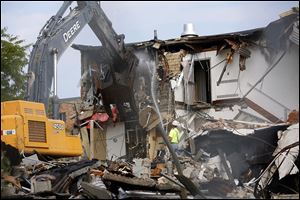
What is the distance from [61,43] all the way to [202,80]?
23.9 ft

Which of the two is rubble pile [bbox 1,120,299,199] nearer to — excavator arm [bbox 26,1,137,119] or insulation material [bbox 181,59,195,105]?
excavator arm [bbox 26,1,137,119]

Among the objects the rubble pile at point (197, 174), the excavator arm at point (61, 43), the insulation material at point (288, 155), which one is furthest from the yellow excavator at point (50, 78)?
the insulation material at point (288, 155)

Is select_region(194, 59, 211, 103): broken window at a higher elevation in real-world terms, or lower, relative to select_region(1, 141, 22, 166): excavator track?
higher

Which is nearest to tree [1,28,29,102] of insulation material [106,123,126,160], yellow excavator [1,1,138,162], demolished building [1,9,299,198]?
yellow excavator [1,1,138,162]

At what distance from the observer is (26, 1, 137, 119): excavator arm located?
36.7 ft

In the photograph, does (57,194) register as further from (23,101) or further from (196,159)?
(196,159)

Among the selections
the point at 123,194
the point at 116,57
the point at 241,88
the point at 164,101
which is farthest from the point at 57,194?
the point at 164,101

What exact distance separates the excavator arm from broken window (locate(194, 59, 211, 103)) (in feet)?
18.1

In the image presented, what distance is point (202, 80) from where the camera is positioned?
707 inches

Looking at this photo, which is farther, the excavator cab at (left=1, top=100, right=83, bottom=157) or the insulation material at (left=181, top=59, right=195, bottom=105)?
the insulation material at (left=181, top=59, right=195, bottom=105)

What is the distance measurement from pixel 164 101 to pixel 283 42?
659cm

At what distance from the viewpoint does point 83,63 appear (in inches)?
641

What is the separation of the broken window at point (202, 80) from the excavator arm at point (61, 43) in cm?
551

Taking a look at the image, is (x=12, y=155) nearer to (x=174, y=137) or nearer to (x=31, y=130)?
(x=31, y=130)
